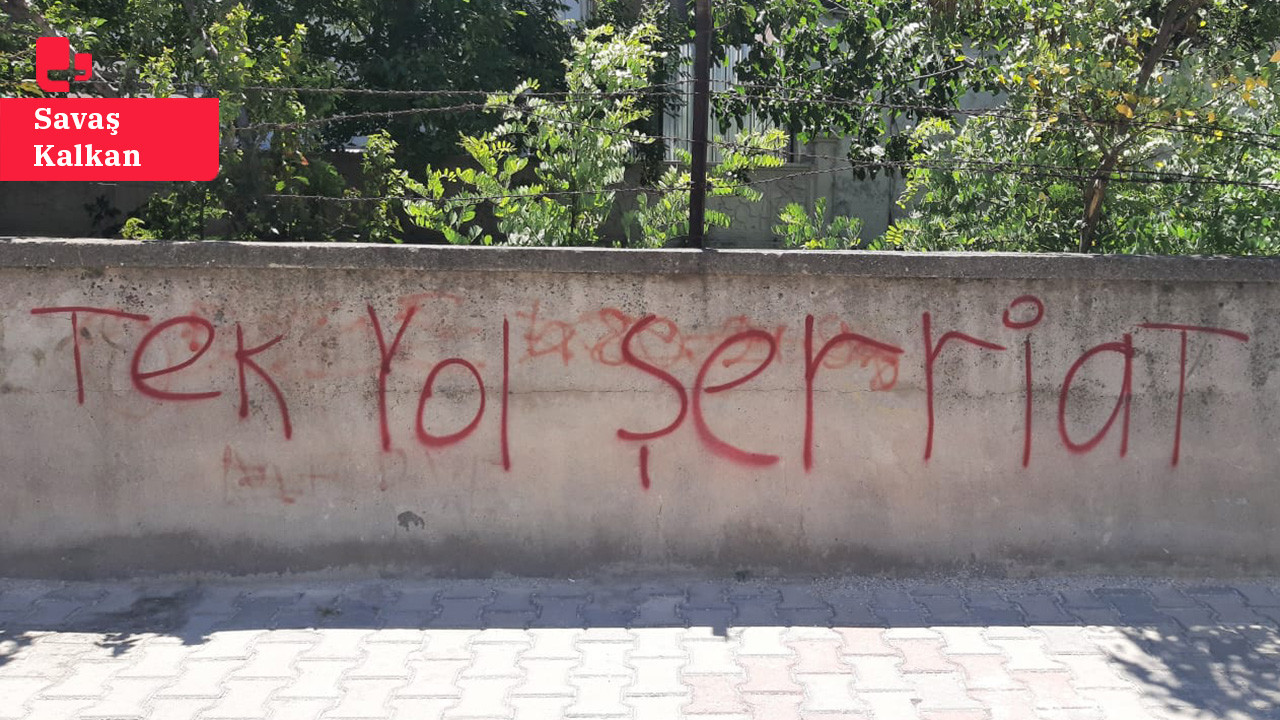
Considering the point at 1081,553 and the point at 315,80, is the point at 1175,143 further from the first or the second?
the point at 315,80

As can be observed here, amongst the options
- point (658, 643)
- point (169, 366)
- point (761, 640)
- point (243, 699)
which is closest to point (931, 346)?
point (761, 640)

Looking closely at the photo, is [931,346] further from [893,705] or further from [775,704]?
[775,704]

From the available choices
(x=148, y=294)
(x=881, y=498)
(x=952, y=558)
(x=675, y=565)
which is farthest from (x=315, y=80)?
(x=952, y=558)

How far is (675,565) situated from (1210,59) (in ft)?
11.4

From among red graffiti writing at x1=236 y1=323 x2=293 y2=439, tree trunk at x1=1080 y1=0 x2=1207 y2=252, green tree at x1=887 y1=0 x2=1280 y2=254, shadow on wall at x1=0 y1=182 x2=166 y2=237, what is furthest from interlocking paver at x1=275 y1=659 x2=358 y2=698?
shadow on wall at x1=0 y1=182 x2=166 y2=237

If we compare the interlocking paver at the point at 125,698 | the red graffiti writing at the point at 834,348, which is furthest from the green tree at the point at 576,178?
the interlocking paver at the point at 125,698

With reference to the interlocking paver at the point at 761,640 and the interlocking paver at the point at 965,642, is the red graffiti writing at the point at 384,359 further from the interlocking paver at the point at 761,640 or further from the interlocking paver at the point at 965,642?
the interlocking paver at the point at 965,642

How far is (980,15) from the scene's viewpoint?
632 centimetres

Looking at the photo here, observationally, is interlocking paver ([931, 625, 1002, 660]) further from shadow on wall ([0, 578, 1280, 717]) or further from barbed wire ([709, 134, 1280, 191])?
barbed wire ([709, 134, 1280, 191])
